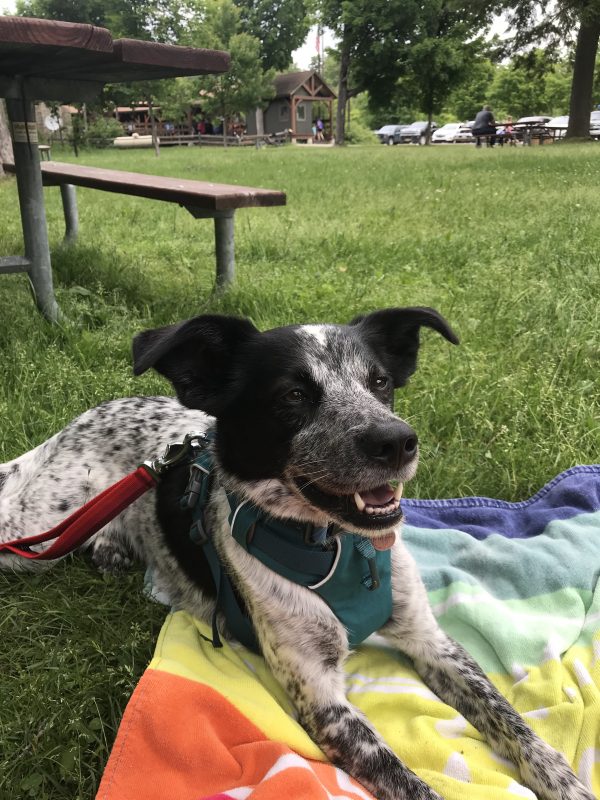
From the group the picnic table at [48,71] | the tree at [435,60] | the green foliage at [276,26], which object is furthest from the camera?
the green foliage at [276,26]

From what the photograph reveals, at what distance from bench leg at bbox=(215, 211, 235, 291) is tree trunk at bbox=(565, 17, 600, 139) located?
2472 centimetres

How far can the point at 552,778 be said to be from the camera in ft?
6.02

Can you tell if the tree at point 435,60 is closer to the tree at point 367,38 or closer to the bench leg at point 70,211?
the tree at point 367,38

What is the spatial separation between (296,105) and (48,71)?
219 ft

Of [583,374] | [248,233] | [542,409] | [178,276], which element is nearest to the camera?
[542,409]

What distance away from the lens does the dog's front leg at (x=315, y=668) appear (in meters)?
1.86

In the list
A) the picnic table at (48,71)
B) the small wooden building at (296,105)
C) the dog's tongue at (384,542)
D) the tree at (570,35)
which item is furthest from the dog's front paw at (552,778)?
the small wooden building at (296,105)

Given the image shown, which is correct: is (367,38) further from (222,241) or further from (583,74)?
(222,241)

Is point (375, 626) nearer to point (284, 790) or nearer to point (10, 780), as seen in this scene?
point (284, 790)

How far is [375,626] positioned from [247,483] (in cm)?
63

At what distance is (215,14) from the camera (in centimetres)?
5781

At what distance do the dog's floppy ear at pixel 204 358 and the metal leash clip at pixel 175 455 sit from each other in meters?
0.29

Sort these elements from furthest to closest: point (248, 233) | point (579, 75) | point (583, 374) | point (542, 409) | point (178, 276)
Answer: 1. point (579, 75)
2. point (248, 233)
3. point (178, 276)
4. point (583, 374)
5. point (542, 409)

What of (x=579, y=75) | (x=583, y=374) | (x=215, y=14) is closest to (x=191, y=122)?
(x=215, y=14)
